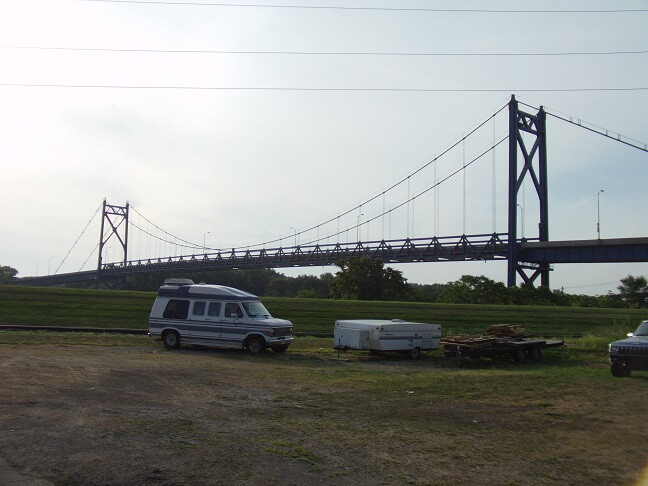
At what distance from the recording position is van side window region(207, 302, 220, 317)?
20.7m

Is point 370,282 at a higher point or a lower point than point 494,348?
higher

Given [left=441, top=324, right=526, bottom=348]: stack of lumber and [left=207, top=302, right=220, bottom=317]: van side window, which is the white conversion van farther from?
[left=441, top=324, right=526, bottom=348]: stack of lumber

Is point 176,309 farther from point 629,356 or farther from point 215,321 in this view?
point 629,356

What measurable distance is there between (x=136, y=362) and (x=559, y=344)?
48.0ft

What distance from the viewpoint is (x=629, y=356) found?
51.6 ft

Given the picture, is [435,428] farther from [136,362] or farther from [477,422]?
[136,362]

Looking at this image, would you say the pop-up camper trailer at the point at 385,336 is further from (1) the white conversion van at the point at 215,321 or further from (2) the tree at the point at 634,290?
(2) the tree at the point at 634,290

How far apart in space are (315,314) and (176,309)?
1480cm

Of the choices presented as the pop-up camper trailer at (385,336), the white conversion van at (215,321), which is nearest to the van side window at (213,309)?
the white conversion van at (215,321)

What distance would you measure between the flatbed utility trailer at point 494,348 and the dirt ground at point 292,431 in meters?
5.65

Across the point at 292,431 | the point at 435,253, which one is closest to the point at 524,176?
the point at 435,253

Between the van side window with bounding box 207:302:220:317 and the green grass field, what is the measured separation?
10.1 m

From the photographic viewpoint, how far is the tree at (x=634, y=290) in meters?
89.0

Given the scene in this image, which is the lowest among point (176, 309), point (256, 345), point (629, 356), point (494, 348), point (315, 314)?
point (256, 345)
